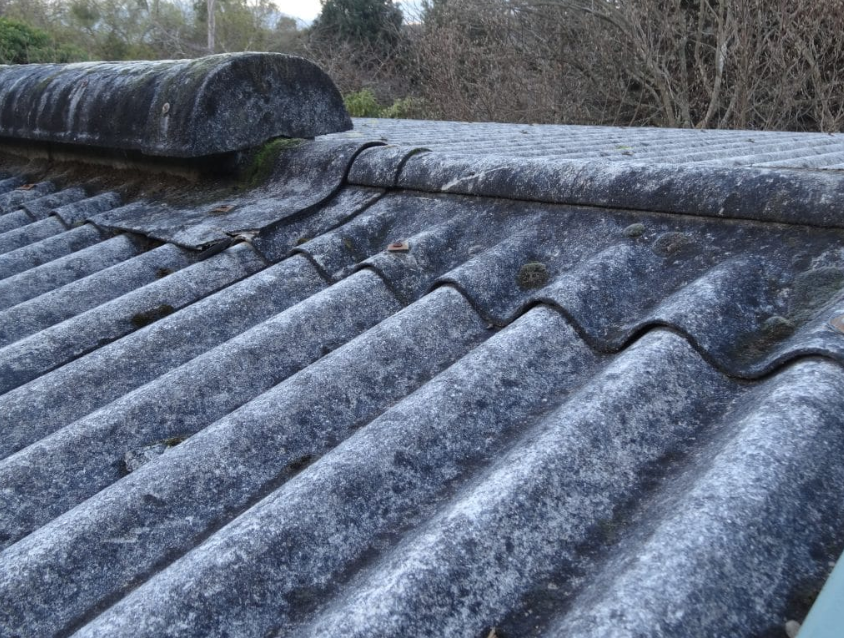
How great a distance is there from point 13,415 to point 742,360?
1944 mm

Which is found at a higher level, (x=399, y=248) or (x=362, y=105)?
(x=399, y=248)

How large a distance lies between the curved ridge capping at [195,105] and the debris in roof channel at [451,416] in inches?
31.9

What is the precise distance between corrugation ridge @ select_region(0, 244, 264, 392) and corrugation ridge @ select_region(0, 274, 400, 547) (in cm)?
55

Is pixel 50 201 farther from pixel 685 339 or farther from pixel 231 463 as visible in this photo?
pixel 685 339

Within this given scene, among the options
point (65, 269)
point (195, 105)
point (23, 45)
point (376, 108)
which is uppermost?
point (195, 105)

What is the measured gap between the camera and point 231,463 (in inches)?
68.4

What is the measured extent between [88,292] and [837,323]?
2.60 m

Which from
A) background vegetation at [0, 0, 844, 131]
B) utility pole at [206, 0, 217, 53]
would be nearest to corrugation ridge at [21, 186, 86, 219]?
background vegetation at [0, 0, 844, 131]

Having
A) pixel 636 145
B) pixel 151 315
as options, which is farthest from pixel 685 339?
pixel 636 145

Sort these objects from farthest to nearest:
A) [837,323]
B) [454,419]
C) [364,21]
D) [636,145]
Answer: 1. [364,21]
2. [636,145]
3. [454,419]
4. [837,323]

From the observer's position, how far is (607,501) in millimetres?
1431

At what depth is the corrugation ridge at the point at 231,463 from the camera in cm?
150

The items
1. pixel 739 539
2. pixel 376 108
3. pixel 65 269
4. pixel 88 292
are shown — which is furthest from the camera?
pixel 376 108

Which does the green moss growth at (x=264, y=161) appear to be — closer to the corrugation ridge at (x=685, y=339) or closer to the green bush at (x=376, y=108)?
the corrugation ridge at (x=685, y=339)
